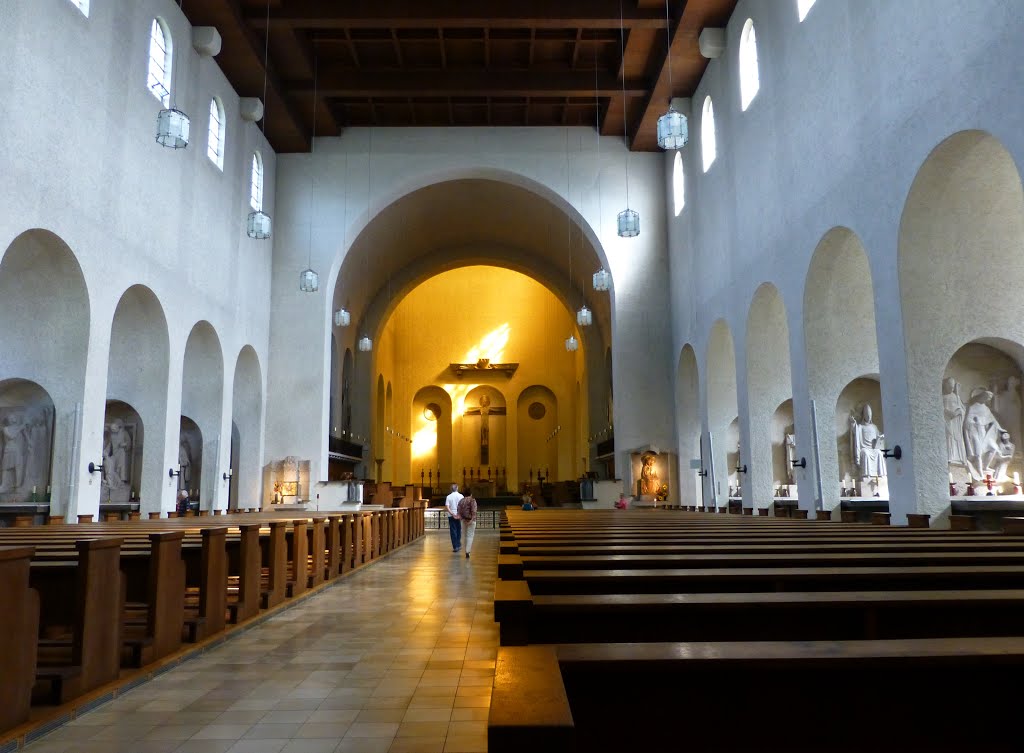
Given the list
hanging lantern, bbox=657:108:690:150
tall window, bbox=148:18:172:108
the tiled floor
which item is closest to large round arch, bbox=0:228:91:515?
tall window, bbox=148:18:172:108

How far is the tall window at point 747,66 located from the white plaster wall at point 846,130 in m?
0.24

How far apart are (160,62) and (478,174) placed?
7753 mm

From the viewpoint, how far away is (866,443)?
12.0 meters

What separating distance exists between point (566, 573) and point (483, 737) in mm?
1061

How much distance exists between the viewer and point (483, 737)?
328 centimetres

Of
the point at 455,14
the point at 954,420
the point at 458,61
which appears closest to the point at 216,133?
the point at 458,61

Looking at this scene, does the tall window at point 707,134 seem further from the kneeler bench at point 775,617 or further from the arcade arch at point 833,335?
the kneeler bench at point 775,617

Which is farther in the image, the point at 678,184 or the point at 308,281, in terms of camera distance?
the point at 678,184

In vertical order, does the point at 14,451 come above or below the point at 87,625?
above

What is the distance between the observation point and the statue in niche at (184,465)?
15.9 m

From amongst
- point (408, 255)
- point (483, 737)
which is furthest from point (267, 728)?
point (408, 255)

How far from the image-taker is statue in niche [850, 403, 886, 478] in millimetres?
11938

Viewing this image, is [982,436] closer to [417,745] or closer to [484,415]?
[417,745]

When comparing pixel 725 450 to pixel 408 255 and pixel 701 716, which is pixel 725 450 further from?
pixel 701 716
